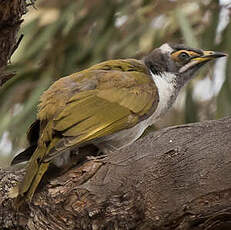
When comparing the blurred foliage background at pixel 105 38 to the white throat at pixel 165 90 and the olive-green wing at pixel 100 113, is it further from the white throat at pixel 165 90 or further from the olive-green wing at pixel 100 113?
the olive-green wing at pixel 100 113

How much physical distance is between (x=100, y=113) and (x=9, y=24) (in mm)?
683

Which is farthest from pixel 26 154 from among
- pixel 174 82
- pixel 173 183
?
pixel 174 82

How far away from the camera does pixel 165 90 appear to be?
362 centimetres

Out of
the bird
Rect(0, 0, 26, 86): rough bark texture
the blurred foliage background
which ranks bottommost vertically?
the blurred foliage background

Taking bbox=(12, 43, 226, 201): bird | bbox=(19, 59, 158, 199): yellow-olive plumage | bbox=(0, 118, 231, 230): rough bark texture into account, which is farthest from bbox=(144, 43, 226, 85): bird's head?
bbox=(0, 118, 231, 230): rough bark texture

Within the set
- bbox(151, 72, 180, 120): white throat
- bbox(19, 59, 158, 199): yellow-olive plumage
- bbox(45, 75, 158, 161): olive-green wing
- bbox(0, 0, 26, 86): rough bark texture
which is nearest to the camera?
bbox(0, 0, 26, 86): rough bark texture

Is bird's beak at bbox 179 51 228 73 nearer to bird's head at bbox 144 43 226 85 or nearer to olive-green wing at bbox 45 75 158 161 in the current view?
bird's head at bbox 144 43 226 85

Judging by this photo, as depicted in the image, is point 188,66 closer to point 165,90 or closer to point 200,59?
point 200,59

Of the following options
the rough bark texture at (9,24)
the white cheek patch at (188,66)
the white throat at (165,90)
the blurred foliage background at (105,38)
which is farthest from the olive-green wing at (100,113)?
the blurred foliage background at (105,38)

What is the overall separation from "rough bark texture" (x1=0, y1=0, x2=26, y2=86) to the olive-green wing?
0.35 metres

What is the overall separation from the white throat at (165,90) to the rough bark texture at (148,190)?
100 centimetres

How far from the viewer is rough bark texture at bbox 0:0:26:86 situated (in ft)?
8.33

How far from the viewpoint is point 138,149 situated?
2.48 metres

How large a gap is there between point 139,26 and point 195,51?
1535 millimetres
